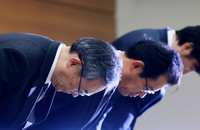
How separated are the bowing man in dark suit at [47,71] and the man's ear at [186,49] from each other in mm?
408

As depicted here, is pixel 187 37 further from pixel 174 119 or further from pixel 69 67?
pixel 174 119

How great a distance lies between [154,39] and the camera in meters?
1.39

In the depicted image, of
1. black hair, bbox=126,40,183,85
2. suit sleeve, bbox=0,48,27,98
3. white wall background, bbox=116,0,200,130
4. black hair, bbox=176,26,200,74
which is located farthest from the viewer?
white wall background, bbox=116,0,200,130

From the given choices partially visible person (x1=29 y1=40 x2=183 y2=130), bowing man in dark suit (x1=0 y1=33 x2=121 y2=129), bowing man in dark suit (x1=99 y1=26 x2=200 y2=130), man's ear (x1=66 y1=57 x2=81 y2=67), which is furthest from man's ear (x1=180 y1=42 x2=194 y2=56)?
man's ear (x1=66 y1=57 x2=81 y2=67)

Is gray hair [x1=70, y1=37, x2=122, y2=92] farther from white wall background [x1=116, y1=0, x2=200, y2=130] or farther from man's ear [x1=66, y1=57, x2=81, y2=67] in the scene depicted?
white wall background [x1=116, y1=0, x2=200, y2=130]

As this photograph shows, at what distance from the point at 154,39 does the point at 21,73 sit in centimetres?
62

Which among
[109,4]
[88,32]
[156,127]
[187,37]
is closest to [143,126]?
[156,127]

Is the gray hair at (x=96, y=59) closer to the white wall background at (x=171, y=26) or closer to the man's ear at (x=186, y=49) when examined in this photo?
the man's ear at (x=186, y=49)

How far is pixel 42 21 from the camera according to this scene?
2.23 metres

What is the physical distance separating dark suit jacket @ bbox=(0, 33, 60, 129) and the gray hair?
9 centimetres

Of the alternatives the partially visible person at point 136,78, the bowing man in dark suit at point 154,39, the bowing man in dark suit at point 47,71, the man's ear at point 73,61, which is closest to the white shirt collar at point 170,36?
the bowing man in dark suit at point 154,39

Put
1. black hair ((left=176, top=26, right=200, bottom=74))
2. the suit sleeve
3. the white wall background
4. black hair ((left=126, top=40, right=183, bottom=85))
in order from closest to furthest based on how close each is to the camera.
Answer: the suit sleeve
black hair ((left=126, top=40, right=183, bottom=85))
black hair ((left=176, top=26, right=200, bottom=74))
the white wall background

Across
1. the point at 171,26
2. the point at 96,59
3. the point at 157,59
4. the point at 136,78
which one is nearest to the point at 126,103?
the point at 136,78

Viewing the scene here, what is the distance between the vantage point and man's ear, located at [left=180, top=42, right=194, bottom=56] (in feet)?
4.51
